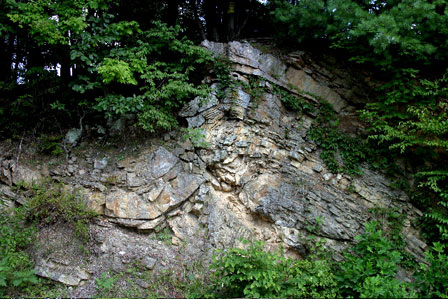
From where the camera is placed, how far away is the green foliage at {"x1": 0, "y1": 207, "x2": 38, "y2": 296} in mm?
3938

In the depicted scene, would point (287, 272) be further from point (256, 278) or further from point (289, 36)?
point (289, 36)

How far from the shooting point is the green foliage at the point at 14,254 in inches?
155

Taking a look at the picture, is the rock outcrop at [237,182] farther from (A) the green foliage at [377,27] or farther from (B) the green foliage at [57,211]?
(A) the green foliage at [377,27]

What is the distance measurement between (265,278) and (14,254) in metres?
3.89

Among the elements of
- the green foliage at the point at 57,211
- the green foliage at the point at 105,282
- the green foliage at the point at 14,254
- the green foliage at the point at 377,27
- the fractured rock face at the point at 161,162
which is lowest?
the green foliage at the point at 105,282

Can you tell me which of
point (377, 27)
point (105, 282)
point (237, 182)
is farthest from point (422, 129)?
point (105, 282)

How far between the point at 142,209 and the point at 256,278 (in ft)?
8.33

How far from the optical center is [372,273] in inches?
153

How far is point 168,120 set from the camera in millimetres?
5852

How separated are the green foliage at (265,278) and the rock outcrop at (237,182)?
1042mm

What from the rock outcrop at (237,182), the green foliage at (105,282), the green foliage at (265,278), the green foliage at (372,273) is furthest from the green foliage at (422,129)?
the green foliage at (105,282)

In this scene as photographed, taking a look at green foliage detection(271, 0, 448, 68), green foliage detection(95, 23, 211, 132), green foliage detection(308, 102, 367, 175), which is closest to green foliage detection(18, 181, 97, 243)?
green foliage detection(95, 23, 211, 132)

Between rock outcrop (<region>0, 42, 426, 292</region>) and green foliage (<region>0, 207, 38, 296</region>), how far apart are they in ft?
1.93

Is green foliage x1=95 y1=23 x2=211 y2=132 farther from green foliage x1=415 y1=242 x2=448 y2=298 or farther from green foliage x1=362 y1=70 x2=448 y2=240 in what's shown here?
green foliage x1=415 y1=242 x2=448 y2=298
